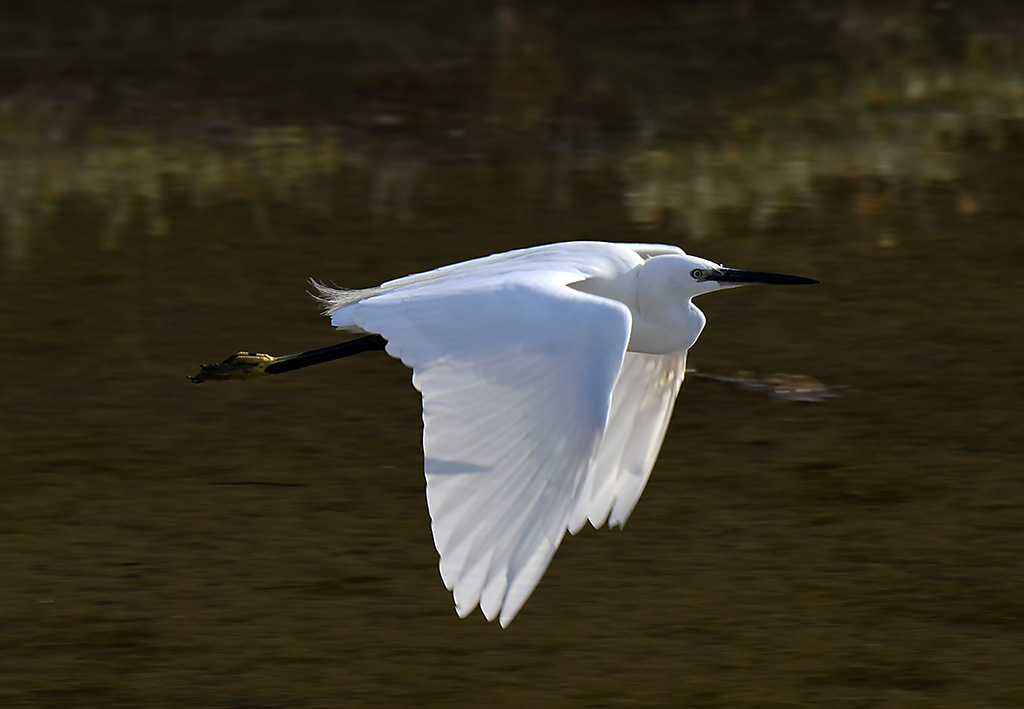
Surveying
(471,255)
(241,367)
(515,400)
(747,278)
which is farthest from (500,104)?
(515,400)

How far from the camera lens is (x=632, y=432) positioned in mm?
3916

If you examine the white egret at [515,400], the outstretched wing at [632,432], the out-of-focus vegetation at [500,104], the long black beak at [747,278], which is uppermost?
the white egret at [515,400]

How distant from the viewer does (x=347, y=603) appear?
4.38 m

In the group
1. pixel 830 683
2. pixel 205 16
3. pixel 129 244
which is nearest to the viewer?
pixel 830 683

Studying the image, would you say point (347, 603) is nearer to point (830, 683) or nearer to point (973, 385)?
point (830, 683)

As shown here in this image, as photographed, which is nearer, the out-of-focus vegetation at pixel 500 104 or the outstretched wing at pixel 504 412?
the outstretched wing at pixel 504 412

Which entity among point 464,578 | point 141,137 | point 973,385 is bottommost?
point 141,137

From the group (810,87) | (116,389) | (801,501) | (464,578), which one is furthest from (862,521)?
(810,87)

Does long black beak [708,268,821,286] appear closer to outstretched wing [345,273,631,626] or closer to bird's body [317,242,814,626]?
bird's body [317,242,814,626]

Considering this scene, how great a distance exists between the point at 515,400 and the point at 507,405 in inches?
0.9

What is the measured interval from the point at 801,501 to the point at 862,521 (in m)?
0.22

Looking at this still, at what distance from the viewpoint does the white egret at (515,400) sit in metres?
2.94

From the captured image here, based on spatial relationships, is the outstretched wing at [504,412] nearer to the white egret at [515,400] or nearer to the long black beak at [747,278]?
the white egret at [515,400]

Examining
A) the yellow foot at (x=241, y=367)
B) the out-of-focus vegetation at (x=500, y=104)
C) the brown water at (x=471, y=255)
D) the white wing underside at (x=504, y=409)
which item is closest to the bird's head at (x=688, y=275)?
the white wing underside at (x=504, y=409)
